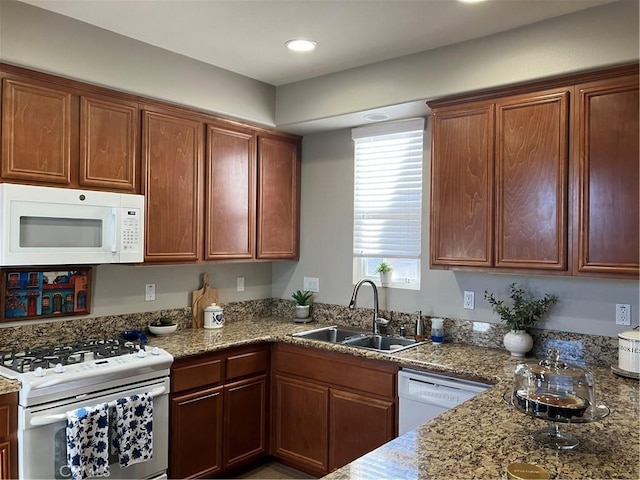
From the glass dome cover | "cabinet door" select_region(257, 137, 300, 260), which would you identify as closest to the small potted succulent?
"cabinet door" select_region(257, 137, 300, 260)

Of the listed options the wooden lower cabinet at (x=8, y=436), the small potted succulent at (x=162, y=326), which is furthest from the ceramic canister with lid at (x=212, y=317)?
the wooden lower cabinet at (x=8, y=436)

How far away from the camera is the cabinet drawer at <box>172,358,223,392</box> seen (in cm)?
288

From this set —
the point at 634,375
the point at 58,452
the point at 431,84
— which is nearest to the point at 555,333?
the point at 634,375

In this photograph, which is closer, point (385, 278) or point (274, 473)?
point (274, 473)

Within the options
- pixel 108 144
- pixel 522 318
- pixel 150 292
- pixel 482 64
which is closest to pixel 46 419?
pixel 150 292

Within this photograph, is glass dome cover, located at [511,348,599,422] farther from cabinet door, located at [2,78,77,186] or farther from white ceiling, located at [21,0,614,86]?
cabinet door, located at [2,78,77,186]

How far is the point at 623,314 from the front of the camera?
2.65 meters

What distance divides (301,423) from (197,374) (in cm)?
78

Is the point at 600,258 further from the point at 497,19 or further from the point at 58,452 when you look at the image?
the point at 58,452

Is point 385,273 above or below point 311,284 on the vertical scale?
above

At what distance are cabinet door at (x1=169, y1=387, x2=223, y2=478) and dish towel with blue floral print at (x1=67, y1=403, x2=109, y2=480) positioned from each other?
1.71 feet

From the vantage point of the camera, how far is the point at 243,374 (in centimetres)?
328

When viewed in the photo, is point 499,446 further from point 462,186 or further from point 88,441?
point 88,441

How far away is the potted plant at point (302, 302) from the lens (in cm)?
393
